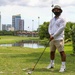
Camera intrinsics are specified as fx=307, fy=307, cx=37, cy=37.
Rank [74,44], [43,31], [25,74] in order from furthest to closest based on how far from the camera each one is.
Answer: [43,31] < [74,44] < [25,74]

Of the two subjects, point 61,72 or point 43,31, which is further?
point 43,31

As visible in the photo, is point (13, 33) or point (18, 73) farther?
point (13, 33)

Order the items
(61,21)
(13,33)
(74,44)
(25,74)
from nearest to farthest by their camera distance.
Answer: (25,74)
(61,21)
(74,44)
(13,33)

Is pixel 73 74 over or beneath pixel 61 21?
beneath

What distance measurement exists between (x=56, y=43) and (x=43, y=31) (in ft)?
259

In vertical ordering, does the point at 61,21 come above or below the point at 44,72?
above

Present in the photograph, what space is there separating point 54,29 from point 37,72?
172 cm

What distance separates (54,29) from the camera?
11320 millimetres

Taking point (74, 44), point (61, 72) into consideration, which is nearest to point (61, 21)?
point (61, 72)

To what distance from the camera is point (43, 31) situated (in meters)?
90.4

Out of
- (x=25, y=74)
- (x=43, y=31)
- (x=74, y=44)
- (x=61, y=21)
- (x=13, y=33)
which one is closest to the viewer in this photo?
(x=25, y=74)

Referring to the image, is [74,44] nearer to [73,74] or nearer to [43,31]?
[73,74]

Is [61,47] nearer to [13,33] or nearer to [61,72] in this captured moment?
[61,72]

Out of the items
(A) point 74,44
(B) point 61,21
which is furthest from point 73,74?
(A) point 74,44
